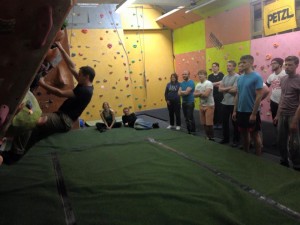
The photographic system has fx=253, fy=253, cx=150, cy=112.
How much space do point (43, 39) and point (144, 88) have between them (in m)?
8.16

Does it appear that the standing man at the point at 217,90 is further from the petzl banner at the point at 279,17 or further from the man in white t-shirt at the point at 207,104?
the petzl banner at the point at 279,17

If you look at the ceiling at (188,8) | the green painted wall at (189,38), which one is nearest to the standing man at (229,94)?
the ceiling at (188,8)

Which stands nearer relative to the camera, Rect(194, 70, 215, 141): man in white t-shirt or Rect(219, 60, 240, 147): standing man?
Rect(219, 60, 240, 147): standing man

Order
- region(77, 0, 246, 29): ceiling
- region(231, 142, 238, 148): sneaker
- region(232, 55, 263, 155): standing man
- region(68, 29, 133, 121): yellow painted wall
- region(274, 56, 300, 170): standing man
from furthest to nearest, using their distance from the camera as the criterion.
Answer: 1. region(68, 29, 133, 121): yellow painted wall
2. region(77, 0, 246, 29): ceiling
3. region(231, 142, 238, 148): sneaker
4. region(232, 55, 263, 155): standing man
5. region(274, 56, 300, 170): standing man

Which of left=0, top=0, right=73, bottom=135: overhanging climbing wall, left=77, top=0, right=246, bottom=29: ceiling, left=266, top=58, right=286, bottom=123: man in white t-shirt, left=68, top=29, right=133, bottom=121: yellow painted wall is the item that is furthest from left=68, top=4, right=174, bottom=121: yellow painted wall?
left=0, top=0, right=73, bottom=135: overhanging climbing wall

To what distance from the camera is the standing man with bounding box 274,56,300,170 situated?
285cm

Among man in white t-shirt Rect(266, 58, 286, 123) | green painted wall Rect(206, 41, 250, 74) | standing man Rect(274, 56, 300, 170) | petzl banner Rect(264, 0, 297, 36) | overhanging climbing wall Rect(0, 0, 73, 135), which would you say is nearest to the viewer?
overhanging climbing wall Rect(0, 0, 73, 135)

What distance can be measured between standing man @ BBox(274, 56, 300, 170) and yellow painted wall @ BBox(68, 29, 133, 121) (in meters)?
5.40

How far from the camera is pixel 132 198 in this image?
7.35 feet

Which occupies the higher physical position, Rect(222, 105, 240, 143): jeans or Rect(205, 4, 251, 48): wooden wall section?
Rect(205, 4, 251, 48): wooden wall section

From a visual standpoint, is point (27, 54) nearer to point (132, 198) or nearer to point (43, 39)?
point (43, 39)

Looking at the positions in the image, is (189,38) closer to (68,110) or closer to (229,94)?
(229,94)

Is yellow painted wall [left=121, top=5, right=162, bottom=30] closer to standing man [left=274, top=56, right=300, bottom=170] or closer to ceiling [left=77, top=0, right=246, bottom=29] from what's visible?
ceiling [left=77, top=0, right=246, bottom=29]

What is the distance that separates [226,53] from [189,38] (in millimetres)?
1967
